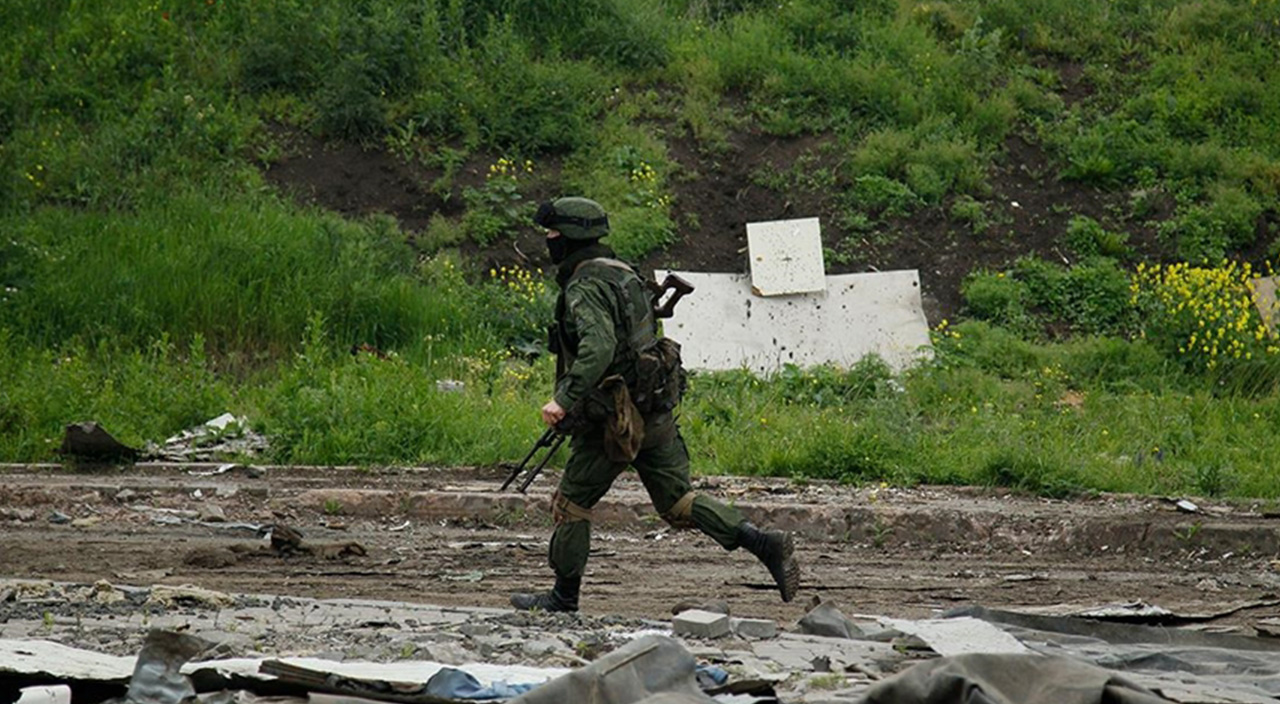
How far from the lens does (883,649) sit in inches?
257

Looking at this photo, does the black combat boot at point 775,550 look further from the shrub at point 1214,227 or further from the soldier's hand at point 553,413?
the shrub at point 1214,227

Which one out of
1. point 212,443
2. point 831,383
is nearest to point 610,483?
point 212,443

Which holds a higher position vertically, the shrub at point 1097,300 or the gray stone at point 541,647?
the shrub at point 1097,300

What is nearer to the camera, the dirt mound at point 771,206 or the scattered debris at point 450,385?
the scattered debris at point 450,385

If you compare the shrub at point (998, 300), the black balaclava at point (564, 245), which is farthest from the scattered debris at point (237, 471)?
the shrub at point (998, 300)

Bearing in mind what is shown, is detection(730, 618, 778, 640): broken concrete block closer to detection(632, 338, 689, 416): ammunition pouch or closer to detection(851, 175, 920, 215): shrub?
detection(632, 338, 689, 416): ammunition pouch

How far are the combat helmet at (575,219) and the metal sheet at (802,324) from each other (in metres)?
7.09

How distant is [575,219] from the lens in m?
7.97

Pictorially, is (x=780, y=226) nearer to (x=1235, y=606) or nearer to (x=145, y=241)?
(x=145, y=241)

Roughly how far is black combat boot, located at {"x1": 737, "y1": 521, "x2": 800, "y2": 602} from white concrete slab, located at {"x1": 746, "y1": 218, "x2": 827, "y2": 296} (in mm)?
7927

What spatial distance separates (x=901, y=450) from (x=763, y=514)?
Result: 1.76 m

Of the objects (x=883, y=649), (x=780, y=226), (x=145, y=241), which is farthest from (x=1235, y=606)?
(x=145, y=241)

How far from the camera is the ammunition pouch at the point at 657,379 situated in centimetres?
792

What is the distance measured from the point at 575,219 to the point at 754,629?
6.79 feet
